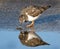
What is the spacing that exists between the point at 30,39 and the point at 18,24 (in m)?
1.28

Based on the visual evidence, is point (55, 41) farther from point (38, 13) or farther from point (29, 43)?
point (38, 13)

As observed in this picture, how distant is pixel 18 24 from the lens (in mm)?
7016

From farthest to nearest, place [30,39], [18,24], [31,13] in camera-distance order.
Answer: [18,24], [31,13], [30,39]

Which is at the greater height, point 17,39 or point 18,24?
point 18,24

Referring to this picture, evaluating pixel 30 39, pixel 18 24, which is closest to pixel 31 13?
pixel 18 24

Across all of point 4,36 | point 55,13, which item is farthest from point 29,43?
point 55,13

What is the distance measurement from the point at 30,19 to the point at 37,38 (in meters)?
0.98

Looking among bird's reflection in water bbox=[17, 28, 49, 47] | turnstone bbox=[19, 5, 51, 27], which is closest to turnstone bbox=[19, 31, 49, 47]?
bird's reflection in water bbox=[17, 28, 49, 47]

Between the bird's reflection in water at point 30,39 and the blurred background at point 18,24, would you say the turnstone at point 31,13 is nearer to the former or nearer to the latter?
the blurred background at point 18,24

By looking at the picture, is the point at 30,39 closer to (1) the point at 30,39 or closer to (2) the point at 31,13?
(1) the point at 30,39

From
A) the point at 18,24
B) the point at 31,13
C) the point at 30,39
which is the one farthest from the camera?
the point at 18,24

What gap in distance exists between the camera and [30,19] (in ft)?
22.3

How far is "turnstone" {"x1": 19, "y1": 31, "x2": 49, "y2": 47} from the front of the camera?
5.64 meters

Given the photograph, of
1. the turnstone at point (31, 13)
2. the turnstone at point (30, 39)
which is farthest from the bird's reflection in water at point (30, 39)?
the turnstone at point (31, 13)
